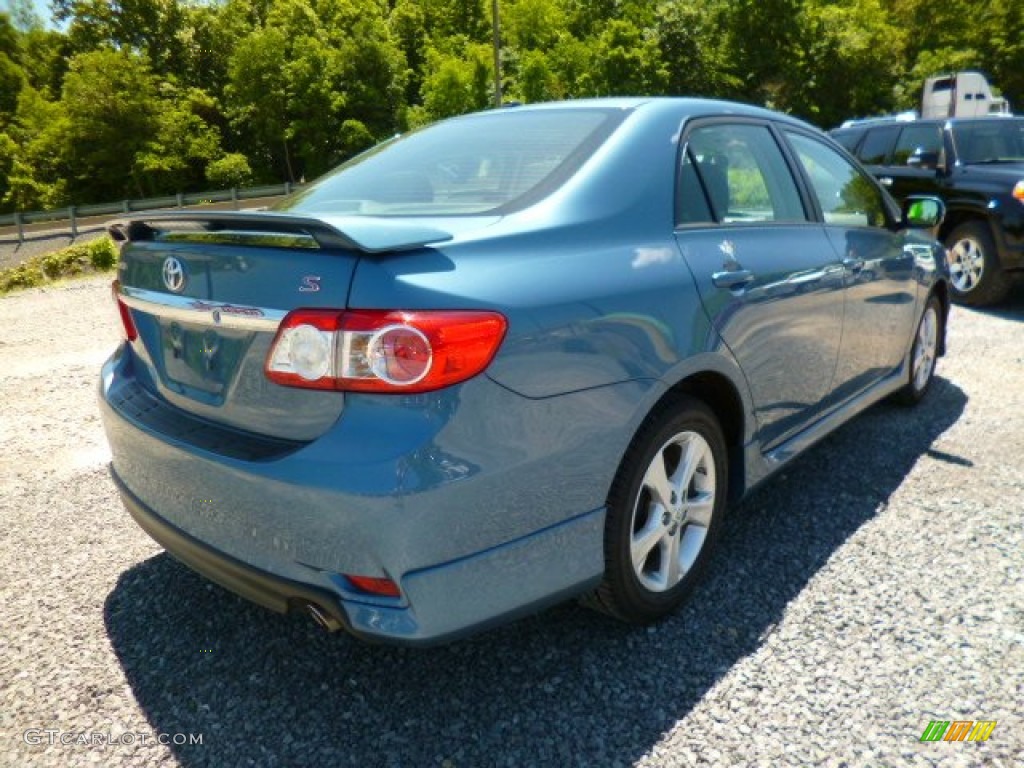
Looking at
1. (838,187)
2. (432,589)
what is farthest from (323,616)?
(838,187)

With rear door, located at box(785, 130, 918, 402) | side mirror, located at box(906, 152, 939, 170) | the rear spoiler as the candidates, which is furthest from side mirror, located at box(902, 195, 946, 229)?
side mirror, located at box(906, 152, 939, 170)

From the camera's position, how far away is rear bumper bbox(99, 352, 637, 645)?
1.60 metres

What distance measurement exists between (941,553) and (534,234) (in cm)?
209

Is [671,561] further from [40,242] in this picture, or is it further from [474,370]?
[40,242]

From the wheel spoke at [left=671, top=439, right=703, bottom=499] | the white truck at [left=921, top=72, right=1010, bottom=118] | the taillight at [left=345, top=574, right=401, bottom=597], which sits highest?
the white truck at [left=921, top=72, right=1010, bottom=118]

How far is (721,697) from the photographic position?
6.80 ft

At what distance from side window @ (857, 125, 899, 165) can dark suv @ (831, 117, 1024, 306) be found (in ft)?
0.71

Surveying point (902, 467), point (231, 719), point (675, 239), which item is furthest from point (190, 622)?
point (902, 467)

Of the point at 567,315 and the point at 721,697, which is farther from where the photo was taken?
the point at 721,697

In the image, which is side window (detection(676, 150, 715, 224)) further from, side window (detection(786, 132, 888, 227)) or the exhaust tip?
the exhaust tip

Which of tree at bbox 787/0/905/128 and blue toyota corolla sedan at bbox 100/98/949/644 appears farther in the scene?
tree at bbox 787/0/905/128

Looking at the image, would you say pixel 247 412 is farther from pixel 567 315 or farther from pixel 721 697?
pixel 721 697

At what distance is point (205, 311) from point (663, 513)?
4.74ft

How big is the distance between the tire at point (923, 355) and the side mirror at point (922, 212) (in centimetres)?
53
